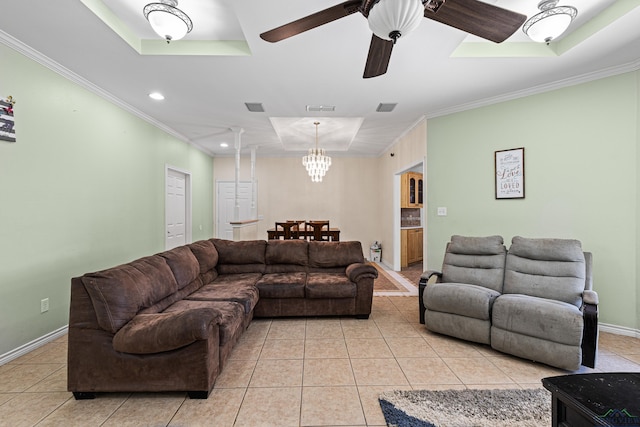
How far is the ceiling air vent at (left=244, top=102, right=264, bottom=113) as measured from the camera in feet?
12.7

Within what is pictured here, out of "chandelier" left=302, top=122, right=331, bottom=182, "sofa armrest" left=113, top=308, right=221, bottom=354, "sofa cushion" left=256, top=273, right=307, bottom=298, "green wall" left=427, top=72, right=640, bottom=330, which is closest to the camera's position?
"sofa armrest" left=113, top=308, right=221, bottom=354

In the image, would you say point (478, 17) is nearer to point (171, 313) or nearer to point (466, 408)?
point (466, 408)

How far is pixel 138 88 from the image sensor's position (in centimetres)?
340

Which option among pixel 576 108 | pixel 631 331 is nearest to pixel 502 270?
pixel 631 331

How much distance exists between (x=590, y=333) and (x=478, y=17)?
7.96 ft

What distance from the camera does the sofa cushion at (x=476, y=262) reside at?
2979 millimetres

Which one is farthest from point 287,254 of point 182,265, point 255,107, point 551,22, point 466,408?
point 551,22

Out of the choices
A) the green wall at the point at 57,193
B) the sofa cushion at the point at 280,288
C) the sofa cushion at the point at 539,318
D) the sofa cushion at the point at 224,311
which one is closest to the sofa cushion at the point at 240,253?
the sofa cushion at the point at 280,288

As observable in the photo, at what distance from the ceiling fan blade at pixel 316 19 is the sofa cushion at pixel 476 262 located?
8.70 feet

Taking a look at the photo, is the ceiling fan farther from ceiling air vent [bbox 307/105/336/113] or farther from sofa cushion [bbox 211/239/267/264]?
sofa cushion [bbox 211/239/267/264]

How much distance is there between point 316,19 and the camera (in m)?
1.60

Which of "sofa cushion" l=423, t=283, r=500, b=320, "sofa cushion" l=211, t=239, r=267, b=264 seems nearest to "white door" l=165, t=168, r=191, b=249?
"sofa cushion" l=211, t=239, r=267, b=264

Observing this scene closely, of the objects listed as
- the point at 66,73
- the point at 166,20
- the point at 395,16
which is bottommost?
the point at 395,16

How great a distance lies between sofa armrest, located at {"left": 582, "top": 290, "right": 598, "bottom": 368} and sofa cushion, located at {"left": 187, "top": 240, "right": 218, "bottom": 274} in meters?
3.63
